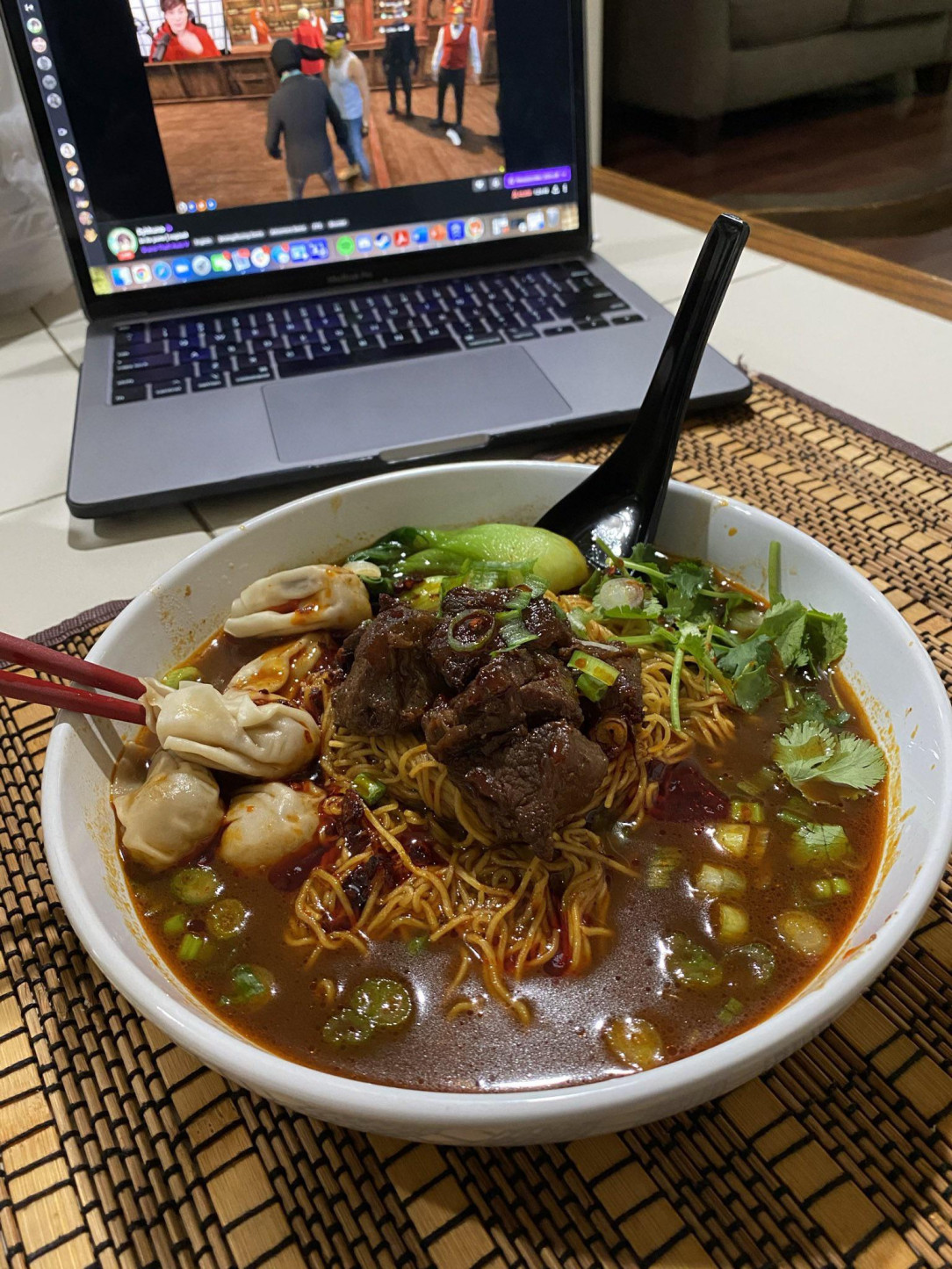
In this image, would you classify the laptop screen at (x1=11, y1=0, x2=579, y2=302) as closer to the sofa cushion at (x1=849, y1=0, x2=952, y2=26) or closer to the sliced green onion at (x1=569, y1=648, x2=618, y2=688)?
the sliced green onion at (x1=569, y1=648, x2=618, y2=688)

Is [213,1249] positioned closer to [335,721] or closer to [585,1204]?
[585,1204]

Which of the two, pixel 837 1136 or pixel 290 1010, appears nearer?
pixel 837 1136

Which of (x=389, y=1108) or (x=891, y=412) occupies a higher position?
(x=389, y=1108)

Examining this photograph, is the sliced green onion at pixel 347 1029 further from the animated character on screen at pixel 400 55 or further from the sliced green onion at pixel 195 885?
the animated character on screen at pixel 400 55

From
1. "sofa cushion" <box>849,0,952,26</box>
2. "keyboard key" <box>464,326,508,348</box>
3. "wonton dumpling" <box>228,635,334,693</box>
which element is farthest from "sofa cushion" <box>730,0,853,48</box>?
"wonton dumpling" <box>228,635,334,693</box>

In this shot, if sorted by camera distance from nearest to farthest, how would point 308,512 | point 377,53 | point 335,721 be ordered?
point 335,721 → point 308,512 → point 377,53

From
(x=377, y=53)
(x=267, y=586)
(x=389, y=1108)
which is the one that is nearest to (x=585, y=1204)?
(x=389, y=1108)
